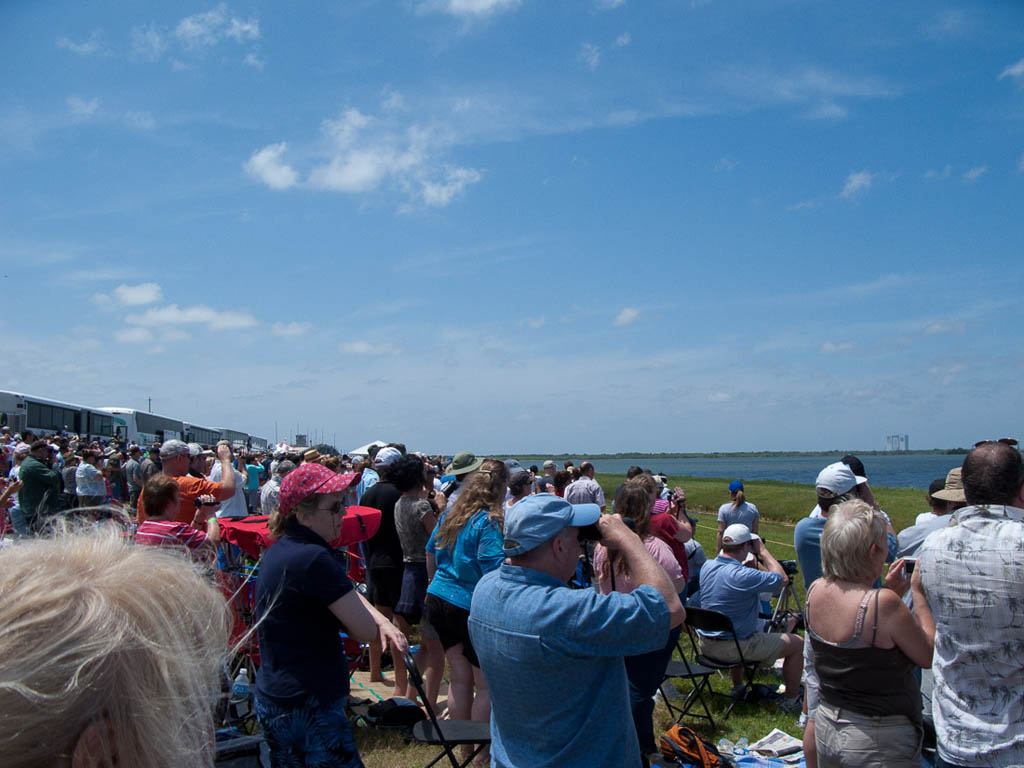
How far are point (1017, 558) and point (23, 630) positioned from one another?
2997 mm

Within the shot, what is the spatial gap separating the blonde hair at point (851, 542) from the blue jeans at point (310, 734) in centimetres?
221

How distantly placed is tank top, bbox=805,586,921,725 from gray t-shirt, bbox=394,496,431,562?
131 inches

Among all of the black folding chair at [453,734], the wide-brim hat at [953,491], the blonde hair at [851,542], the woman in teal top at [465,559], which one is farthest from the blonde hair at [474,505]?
the wide-brim hat at [953,491]

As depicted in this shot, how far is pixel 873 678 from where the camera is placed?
121 inches

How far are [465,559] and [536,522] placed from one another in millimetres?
1892

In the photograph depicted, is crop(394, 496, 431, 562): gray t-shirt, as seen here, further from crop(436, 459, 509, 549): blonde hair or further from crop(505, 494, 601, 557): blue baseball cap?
crop(505, 494, 601, 557): blue baseball cap

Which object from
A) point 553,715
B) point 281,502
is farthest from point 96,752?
point 281,502

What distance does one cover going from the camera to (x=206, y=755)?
3.41 ft

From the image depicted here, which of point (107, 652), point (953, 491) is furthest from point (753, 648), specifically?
point (107, 652)

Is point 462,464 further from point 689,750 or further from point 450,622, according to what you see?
point 689,750

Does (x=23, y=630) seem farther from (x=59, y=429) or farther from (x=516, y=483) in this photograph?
(x=59, y=429)

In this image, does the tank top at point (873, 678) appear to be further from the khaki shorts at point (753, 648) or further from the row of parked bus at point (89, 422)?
the row of parked bus at point (89, 422)

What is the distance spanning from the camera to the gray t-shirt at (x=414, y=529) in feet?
18.9

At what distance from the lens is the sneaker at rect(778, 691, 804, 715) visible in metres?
5.77
